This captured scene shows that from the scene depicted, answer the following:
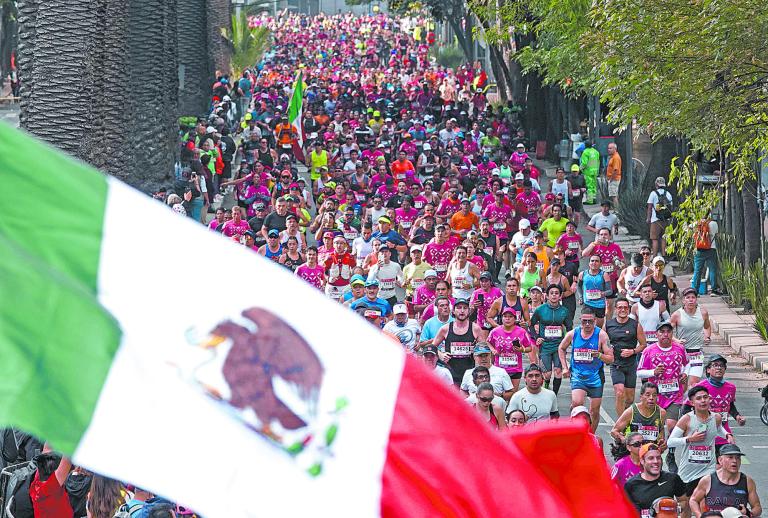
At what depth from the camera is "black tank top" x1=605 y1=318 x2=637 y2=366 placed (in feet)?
52.3

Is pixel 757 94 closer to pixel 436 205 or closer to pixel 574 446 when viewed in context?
pixel 436 205

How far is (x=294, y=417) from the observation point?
3398 millimetres

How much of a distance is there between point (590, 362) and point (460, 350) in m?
1.29

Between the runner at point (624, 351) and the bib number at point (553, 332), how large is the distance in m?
0.68

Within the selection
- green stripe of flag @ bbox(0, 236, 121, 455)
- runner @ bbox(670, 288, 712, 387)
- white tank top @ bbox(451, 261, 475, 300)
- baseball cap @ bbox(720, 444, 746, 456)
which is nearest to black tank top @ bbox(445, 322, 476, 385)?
runner @ bbox(670, 288, 712, 387)

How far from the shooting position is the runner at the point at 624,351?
15.9 m

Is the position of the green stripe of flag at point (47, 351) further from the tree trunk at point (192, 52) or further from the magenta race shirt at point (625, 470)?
the tree trunk at point (192, 52)

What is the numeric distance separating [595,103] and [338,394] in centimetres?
3367

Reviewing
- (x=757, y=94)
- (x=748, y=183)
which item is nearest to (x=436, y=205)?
(x=748, y=183)

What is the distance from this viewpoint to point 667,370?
1459cm

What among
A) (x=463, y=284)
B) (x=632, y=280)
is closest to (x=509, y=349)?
(x=463, y=284)

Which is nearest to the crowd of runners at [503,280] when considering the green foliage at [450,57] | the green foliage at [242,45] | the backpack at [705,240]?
the backpack at [705,240]

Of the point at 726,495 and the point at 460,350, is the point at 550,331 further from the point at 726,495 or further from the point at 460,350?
the point at 726,495

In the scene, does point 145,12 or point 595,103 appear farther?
point 595,103
